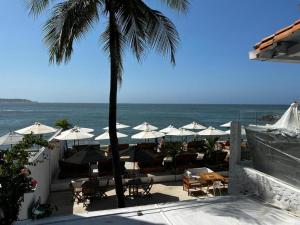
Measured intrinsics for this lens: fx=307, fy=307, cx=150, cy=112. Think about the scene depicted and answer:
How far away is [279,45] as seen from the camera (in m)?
5.65

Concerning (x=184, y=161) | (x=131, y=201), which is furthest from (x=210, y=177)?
(x=184, y=161)

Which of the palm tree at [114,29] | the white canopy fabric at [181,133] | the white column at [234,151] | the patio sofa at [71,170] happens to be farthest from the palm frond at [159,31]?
the white canopy fabric at [181,133]

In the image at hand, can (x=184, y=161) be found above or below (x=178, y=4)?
below

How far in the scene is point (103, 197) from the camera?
36.7 feet

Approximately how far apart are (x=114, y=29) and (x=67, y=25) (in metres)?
1.44

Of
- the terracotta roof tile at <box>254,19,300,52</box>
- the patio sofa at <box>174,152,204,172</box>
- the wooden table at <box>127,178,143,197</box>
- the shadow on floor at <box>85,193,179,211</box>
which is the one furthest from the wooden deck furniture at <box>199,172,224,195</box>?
the terracotta roof tile at <box>254,19,300,52</box>

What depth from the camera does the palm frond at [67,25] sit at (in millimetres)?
7586

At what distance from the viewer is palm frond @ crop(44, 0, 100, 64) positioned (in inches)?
299

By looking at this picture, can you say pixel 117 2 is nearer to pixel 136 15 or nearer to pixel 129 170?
pixel 136 15

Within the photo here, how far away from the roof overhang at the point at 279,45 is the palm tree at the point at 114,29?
3.35 metres

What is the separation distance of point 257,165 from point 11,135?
11.7 m

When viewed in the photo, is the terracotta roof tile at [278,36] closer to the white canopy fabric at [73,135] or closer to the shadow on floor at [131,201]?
the shadow on floor at [131,201]

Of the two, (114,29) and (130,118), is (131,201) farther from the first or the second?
(130,118)

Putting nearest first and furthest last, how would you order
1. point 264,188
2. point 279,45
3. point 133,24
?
point 279,45
point 264,188
point 133,24
